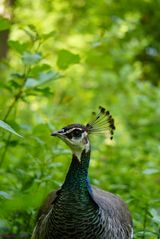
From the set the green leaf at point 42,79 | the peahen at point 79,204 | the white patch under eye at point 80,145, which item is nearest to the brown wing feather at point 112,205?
the peahen at point 79,204

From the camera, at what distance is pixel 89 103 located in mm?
8383

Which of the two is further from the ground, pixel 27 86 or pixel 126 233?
pixel 27 86

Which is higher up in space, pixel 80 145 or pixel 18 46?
pixel 18 46

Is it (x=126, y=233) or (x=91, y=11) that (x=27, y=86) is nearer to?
(x=126, y=233)

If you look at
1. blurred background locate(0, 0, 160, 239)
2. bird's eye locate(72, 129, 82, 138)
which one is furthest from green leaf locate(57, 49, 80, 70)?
bird's eye locate(72, 129, 82, 138)

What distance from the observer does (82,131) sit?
2555 millimetres

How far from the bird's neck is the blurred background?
265 mm

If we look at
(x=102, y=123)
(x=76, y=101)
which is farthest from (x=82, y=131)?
(x=76, y=101)

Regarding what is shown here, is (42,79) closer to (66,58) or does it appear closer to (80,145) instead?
(66,58)

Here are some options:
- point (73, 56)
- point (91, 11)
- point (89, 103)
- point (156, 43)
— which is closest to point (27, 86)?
point (73, 56)

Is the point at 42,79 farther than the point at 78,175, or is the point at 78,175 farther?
the point at 42,79

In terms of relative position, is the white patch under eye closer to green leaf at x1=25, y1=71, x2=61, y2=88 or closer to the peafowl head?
the peafowl head

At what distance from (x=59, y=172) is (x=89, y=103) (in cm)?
449

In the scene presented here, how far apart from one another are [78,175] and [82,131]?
0.74 ft
